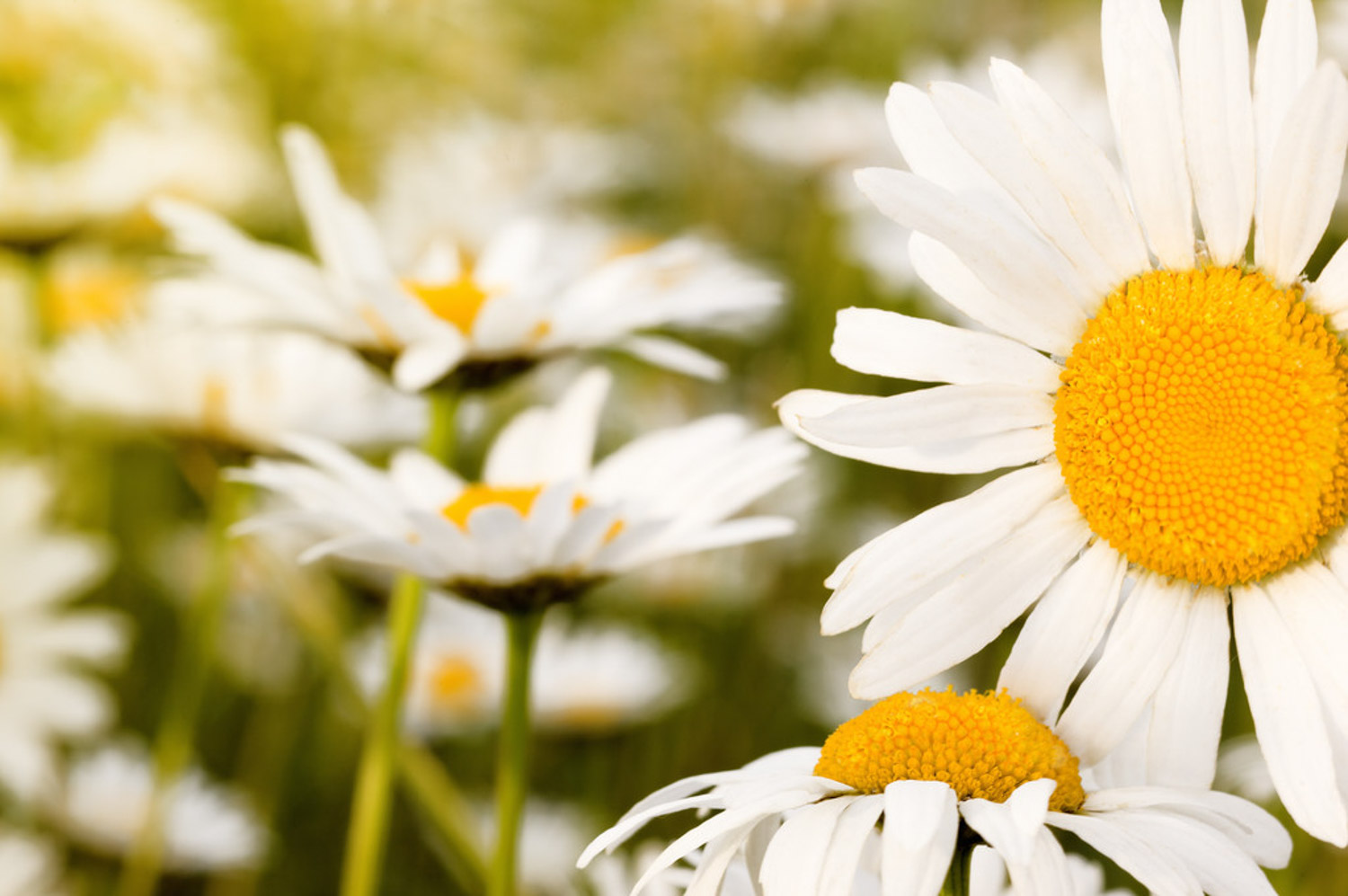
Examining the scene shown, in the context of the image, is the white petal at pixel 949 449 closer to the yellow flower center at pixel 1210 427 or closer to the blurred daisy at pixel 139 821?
the yellow flower center at pixel 1210 427

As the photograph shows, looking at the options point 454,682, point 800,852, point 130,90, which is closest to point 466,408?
point 454,682

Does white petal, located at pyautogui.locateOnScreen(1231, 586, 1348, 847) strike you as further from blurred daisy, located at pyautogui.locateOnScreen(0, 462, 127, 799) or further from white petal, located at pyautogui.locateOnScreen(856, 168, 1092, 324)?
blurred daisy, located at pyautogui.locateOnScreen(0, 462, 127, 799)

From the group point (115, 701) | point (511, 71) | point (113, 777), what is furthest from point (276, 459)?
point (511, 71)

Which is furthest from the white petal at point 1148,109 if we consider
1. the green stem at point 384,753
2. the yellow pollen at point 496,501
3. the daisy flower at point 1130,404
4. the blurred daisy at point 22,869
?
the blurred daisy at point 22,869

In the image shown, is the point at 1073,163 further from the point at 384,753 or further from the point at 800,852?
the point at 384,753

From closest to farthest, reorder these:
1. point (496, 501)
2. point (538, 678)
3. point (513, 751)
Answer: point (513, 751) < point (496, 501) < point (538, 678)

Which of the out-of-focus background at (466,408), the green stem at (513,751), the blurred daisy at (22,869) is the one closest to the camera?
the green stem at (513,751)
